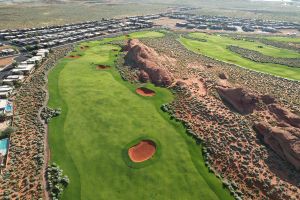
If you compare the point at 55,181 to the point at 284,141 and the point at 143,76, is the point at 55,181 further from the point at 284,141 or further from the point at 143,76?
the point at 143,76

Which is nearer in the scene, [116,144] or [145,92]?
[116,144]

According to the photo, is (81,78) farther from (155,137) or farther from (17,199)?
(17,199)

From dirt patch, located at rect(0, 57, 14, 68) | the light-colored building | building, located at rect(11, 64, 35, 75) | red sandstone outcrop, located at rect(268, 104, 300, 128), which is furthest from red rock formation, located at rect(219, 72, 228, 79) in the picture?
dirt patch, located at rect(0, 57, 14, 68)

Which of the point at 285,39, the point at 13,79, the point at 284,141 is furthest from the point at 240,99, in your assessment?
the point at 285,39

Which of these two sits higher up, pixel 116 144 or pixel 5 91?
pixel 5 91

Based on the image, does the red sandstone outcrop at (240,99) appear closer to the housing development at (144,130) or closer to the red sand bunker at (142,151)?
the housing development at (144,130)

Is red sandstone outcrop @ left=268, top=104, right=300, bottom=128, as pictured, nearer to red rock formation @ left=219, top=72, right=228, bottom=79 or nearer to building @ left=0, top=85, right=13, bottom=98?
red rock formation @ left=219, top=72, right=228, bottom=79

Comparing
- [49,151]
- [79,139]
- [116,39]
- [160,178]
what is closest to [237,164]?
[160,178]
